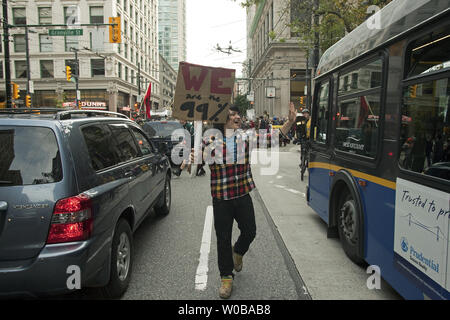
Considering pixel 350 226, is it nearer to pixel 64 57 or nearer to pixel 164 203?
pixel 164 203

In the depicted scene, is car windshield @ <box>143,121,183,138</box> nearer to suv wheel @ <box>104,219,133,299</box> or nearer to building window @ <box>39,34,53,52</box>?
suv wheel @ <box>104,219,133,299</box>

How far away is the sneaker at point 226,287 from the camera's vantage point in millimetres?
3250

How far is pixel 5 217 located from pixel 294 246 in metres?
3.50

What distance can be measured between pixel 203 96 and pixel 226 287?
188 centimetres

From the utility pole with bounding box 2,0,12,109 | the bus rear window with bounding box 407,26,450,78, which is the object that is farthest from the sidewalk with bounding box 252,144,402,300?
the utility pole with bounding box 2,0,12,109

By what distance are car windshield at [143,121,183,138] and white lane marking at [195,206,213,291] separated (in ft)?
22.6

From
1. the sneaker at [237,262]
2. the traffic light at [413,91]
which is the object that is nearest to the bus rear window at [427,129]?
the traffic light at [413,91]

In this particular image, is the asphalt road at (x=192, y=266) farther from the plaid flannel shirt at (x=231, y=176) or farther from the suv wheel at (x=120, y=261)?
the plaid flannel shirt at (x=231, y=176)

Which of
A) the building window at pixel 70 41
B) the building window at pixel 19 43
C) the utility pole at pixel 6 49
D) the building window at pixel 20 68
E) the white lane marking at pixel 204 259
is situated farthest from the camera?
the building window at pixel 20 68

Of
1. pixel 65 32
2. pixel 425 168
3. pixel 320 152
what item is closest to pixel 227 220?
pixel 425 168

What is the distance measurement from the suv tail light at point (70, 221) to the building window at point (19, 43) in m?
47.8

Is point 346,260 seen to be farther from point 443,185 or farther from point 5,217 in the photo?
point 5,217

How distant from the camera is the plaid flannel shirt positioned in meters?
3.30
